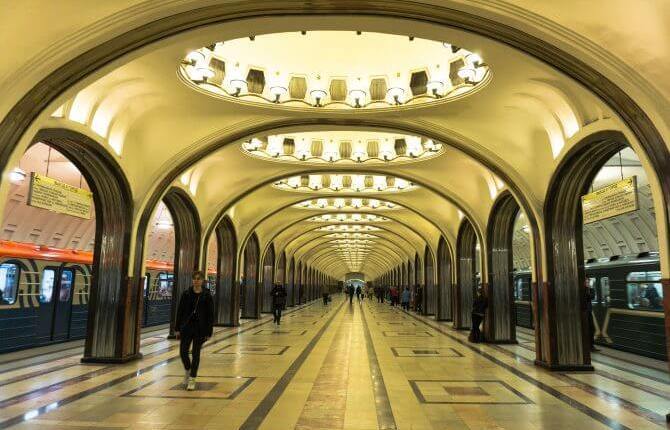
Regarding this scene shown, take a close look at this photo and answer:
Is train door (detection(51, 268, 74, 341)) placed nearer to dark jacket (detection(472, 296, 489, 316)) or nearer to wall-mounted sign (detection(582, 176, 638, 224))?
dark jacket (detection(472, 296, 489, 316))

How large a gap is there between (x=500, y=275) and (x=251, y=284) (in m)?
11.1

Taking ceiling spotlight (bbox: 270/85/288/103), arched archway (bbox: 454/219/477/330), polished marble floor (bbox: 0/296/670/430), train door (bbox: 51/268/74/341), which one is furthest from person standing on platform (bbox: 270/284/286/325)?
ceiling spotlight (bbox: 270/85/288/103)

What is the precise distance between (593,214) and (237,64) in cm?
636

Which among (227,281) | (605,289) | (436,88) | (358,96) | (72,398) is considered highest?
(358,96)

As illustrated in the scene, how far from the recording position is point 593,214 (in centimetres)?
820

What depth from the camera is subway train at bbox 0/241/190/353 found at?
9.82 meters

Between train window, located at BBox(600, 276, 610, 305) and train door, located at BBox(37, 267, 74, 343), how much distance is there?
12.7m

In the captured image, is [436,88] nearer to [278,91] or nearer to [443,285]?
[278,91]

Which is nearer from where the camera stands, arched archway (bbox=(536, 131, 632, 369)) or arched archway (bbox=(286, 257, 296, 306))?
arched archway (bbox=(536, 131, 632, 369))

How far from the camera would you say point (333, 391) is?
22.4 ft

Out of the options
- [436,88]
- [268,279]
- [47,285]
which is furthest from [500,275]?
[268,279]

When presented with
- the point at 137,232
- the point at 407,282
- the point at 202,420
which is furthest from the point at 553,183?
the point at 407,282

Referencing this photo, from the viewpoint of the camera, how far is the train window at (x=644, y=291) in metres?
10.2

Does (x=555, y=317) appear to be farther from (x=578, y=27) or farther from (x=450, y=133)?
(x=578, y=27)
